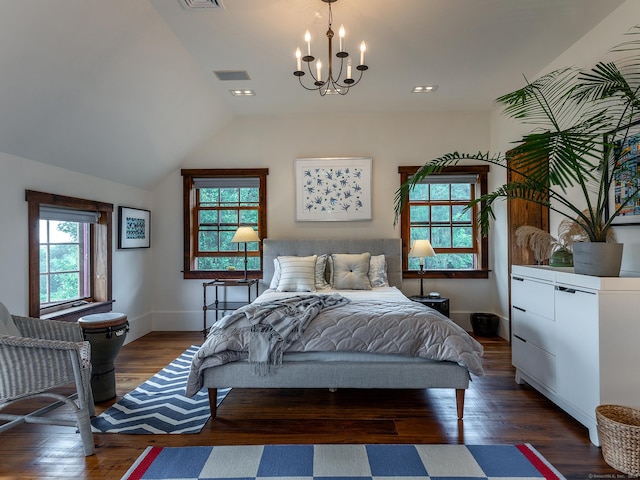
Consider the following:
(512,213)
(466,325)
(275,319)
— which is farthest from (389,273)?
(275,319)

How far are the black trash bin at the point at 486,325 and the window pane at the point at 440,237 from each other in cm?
100

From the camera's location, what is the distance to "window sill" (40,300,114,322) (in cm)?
328

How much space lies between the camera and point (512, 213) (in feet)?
13.9

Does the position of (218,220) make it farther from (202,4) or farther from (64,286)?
(202,4)

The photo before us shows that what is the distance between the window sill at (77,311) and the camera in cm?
328

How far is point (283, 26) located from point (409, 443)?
3.04m

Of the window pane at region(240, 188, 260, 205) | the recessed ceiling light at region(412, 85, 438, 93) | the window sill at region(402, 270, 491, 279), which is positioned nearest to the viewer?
the recessed ceiling light at region(412, 85, 438, 93)

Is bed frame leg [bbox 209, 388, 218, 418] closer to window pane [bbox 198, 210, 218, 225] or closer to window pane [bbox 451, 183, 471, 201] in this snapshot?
window pane [bbox 198, 210, 218, 225]

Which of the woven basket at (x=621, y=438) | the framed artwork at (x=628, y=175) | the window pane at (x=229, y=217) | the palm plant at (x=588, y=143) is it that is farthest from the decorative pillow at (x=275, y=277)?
the framed artwork at (x=628, y=175)

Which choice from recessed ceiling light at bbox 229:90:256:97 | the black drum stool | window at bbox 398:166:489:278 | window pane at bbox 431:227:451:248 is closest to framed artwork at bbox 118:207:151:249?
the black drum stool

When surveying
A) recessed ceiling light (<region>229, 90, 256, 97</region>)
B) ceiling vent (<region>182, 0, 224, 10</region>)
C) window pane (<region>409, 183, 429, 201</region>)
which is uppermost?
recessed ceiling light (<region>229, 90, 256, 97</region>)

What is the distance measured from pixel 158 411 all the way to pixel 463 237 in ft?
13.3

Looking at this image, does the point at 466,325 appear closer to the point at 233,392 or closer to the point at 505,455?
the point at 505,455

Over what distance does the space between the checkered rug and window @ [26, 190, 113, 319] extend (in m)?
2.01
